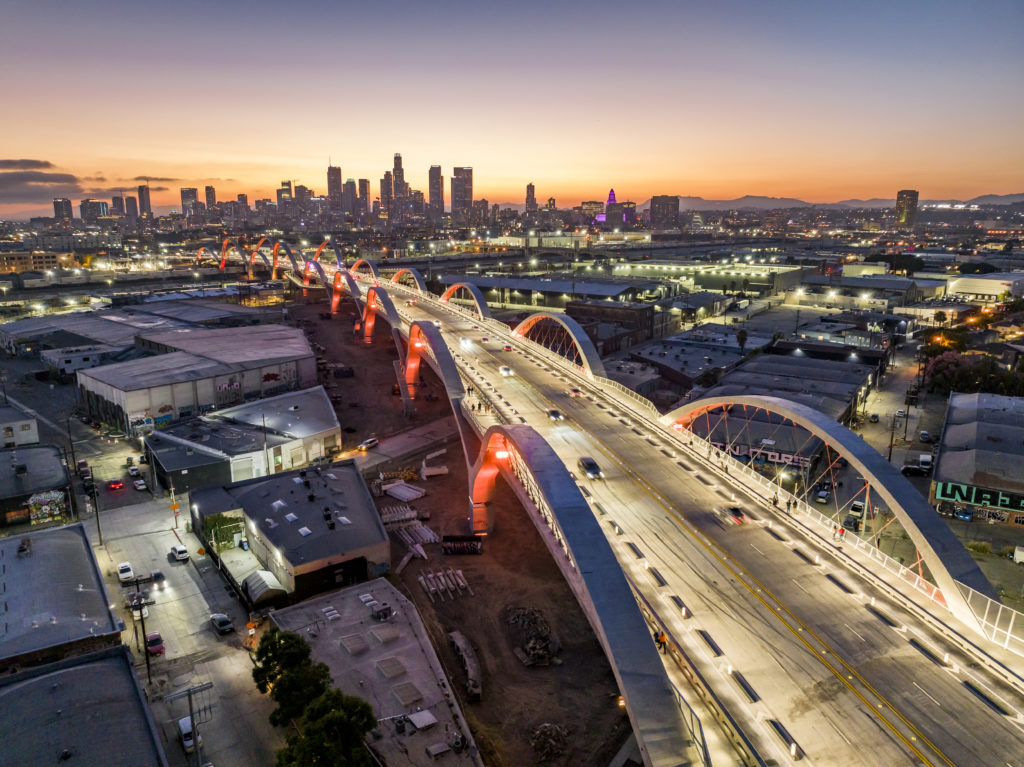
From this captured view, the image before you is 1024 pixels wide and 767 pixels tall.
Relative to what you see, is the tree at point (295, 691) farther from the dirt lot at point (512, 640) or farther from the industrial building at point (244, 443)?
the industrial building at point (244, 443)

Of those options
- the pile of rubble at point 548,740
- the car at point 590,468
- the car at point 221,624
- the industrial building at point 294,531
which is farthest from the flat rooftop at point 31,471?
the pile of rubble at point 548,740

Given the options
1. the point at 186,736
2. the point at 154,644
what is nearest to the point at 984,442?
the point at 186,736

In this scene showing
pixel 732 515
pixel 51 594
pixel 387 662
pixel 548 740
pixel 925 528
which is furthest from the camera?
pixel 732 515

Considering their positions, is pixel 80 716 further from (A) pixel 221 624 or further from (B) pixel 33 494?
(B) pixel 33 494

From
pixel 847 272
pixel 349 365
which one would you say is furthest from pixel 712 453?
pixel 847 272

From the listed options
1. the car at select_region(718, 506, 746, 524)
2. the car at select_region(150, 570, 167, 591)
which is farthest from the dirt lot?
the car at select_region(150, 570, 167, 591)

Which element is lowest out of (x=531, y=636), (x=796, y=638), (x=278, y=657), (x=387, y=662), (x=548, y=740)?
(x=548, y=740)
